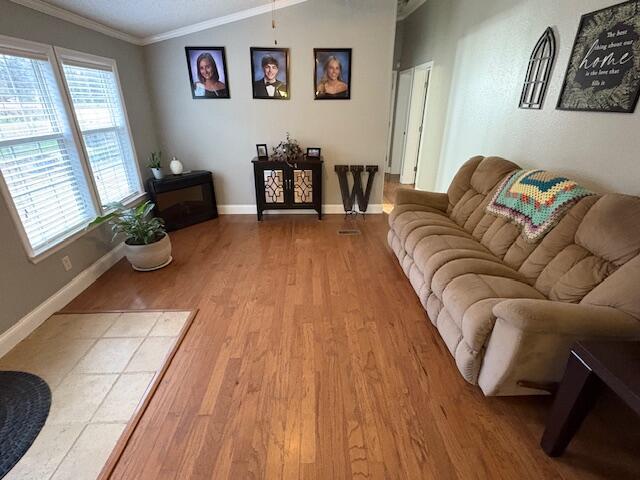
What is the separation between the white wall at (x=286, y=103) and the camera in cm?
356

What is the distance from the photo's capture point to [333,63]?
371 centimetres

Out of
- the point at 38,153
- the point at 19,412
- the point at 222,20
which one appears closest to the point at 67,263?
the point at 38,153

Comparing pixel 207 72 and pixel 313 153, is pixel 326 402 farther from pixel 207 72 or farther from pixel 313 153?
pixel 207 72

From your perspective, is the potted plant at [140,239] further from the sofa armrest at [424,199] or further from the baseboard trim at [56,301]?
the sofa armrest at [424,199]

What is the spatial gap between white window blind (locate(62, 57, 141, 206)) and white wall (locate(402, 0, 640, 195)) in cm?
386

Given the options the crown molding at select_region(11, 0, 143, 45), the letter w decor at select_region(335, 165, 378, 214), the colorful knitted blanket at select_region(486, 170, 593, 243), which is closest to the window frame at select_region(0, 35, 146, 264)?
the crown molding at select_region(11, 0, 143, 45)

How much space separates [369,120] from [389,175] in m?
2.77

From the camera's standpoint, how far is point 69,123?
256 centimetres

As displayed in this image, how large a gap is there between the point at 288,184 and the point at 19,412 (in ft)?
10.2

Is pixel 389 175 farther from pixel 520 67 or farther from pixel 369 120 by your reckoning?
pixel 520 67

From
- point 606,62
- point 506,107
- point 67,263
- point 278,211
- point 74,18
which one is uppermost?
→ point 74,18

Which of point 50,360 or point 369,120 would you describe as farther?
point 369,120

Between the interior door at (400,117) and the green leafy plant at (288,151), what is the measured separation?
2815mm

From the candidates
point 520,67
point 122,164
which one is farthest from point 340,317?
point 122,164
